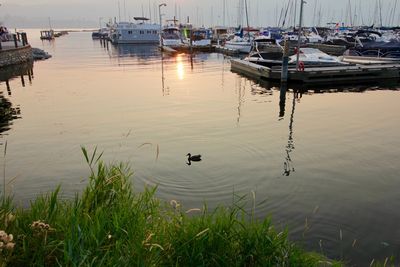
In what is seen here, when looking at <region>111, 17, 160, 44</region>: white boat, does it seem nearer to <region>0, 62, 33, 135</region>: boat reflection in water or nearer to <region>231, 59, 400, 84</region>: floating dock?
<region>0, 62, 33, 135</region>: boat reflection in water

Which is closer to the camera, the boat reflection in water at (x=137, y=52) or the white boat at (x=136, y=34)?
the boat reflection in water at (x=137, y=52)

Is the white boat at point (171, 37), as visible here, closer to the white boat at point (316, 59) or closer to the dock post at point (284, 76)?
the white boat at point (316, 59)

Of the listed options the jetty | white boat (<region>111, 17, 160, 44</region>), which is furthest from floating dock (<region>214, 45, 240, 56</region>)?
white boat (<region>111, 17, 160, 44</region>)

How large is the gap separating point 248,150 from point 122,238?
789cm

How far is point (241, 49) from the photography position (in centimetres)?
5094

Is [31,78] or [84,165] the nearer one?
[84,165]

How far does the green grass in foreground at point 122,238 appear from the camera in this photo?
3.71 meters

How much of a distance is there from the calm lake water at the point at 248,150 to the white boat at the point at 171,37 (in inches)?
1713

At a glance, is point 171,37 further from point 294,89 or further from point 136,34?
point 294,89

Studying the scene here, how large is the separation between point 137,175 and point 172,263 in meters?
5.57

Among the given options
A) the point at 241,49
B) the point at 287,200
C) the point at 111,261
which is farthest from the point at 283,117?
the point at 241,49

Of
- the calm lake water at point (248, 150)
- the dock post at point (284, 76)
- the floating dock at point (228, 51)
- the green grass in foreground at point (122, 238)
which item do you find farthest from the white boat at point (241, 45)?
the green grass in foreground at point (122, 238)

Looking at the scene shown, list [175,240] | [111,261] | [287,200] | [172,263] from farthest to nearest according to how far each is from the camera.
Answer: [287,200], [175,240], [172,263], [111,261]

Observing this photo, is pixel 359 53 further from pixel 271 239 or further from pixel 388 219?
pixel 271 239
